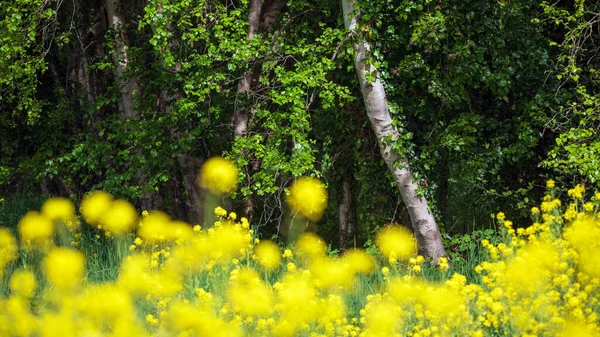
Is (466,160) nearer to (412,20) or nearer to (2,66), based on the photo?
(412,20)

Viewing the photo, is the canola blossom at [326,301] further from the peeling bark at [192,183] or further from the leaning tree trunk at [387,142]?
the peeling bark at [192,183]

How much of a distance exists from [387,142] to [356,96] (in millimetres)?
1199

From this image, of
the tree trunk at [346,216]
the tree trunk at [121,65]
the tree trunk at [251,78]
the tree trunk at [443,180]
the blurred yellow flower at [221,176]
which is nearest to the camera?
the blurred yellow flower at [221,176]

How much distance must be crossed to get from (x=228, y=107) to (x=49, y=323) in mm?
5662

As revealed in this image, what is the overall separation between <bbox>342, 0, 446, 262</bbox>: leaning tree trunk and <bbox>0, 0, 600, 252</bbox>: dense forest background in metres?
0.07

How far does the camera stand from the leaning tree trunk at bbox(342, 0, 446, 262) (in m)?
7.54

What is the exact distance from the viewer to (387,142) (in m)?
7.69

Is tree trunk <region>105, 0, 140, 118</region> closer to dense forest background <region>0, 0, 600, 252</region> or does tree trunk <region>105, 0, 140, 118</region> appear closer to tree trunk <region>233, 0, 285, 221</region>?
dense forest background <region>0, 0, 600, 252</region>

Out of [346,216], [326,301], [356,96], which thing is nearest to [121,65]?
[356,96]

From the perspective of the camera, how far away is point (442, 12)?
8.00 m

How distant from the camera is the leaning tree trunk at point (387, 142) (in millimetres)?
7535

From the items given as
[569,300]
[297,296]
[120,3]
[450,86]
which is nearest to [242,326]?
[297,296]

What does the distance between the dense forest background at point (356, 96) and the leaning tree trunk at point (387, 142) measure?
0.23 ft

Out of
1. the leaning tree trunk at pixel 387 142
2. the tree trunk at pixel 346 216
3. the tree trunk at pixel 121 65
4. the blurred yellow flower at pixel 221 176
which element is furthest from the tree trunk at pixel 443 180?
the tree trunk at pixel 121 65
